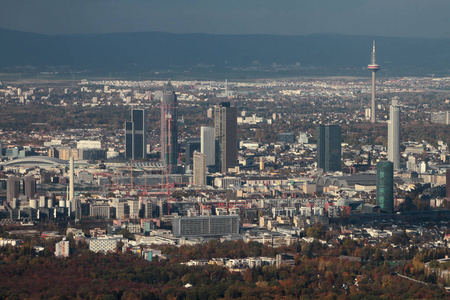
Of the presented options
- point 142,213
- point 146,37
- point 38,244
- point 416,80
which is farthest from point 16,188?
point 146,37

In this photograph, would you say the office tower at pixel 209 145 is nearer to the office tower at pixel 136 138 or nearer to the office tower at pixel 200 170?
the office tower at pixel 200 170

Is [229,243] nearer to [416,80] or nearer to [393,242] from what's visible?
[393,242]

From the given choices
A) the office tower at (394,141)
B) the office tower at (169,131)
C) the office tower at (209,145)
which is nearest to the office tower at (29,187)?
the office tower at (169,131)

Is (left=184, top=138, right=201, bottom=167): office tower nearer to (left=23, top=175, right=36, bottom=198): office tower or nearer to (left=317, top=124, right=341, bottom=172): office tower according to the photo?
(left=317, top=124, right=341, bottom=172): office tower

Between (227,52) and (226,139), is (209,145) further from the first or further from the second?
(227,52)

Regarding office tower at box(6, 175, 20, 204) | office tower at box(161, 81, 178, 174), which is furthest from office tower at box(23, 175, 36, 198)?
office tower at box(161, 81, 178, 174)

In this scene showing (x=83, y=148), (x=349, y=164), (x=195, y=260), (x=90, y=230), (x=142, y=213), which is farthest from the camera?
(x=83, y=148)

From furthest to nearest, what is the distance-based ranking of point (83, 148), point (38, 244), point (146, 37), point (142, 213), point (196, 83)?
point (146, 37) → point (196, 83) → point (83, 148) → point (142, 213) → point (38, 244)
